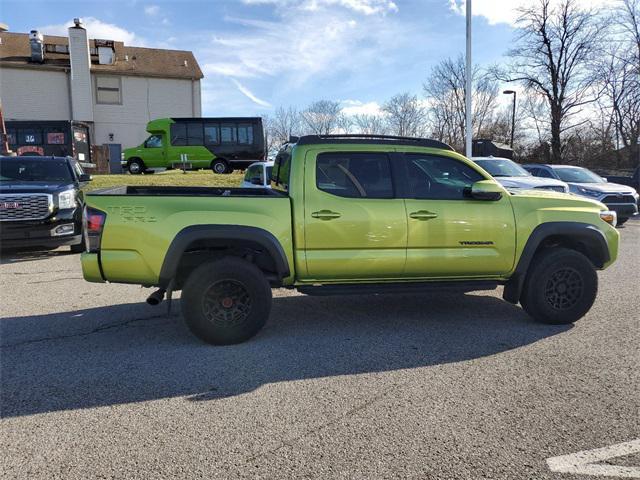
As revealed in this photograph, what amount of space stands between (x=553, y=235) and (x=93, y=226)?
4.57 meters

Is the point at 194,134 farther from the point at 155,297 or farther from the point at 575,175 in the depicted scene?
the point at 155,297

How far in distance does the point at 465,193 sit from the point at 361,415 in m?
2.62

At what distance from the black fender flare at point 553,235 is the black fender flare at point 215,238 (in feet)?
8.11

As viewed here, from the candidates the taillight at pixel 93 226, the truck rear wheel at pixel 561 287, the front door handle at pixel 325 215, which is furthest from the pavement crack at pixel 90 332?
the truck rear wheel at pixel 561 287

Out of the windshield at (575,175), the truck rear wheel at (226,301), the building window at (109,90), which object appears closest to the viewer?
the truck rear wheel at (226,301)

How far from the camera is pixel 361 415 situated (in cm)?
328

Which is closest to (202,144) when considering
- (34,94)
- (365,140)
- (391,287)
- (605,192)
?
(34,94)

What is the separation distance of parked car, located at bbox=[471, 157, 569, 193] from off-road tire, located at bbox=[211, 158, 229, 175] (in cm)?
1500

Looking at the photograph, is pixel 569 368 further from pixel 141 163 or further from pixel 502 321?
pixel 141 163

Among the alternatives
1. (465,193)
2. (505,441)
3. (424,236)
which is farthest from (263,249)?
(505,441)

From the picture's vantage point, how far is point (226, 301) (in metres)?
4.55

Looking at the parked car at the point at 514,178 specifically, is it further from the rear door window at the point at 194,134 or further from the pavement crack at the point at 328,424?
the rear door window at the point at 194,134

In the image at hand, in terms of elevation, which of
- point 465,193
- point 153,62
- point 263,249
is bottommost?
point 263,249

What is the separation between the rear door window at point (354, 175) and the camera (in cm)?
477
